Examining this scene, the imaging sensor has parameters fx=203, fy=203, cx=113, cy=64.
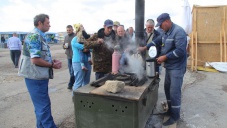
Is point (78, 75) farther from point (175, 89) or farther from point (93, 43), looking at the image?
point (175, 89)

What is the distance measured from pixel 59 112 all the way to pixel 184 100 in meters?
2.93

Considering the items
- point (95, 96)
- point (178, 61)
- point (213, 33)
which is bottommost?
point (95, 96)

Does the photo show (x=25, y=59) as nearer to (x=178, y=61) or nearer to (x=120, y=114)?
(x=120, y=114)

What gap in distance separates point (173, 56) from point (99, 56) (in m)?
1.45

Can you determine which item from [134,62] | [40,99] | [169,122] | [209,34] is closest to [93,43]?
[134,62]

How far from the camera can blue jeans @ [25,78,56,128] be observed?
116 inches

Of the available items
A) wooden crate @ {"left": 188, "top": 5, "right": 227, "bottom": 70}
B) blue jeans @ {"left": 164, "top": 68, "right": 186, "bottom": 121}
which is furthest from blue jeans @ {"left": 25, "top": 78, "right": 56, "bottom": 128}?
wooden crate @ {"left": 188, "top": 5, "right": 227, "bottom": 70}

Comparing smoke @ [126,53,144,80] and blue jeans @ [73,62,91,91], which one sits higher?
smoke @ [126,53,144,80]

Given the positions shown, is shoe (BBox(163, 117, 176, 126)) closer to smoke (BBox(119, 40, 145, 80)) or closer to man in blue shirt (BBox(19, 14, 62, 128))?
smoke (BBox(119, 40, 145, 80))

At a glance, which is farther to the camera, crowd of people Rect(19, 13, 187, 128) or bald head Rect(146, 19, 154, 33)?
bald head Rect(146, 19, 154, 33)

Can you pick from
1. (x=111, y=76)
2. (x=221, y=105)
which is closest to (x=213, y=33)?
(x=221, y=105)

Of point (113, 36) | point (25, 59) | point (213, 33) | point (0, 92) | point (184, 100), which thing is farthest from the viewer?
point (213, 33)

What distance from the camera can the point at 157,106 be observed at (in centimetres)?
457

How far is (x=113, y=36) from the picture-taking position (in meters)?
Result: 4.17
